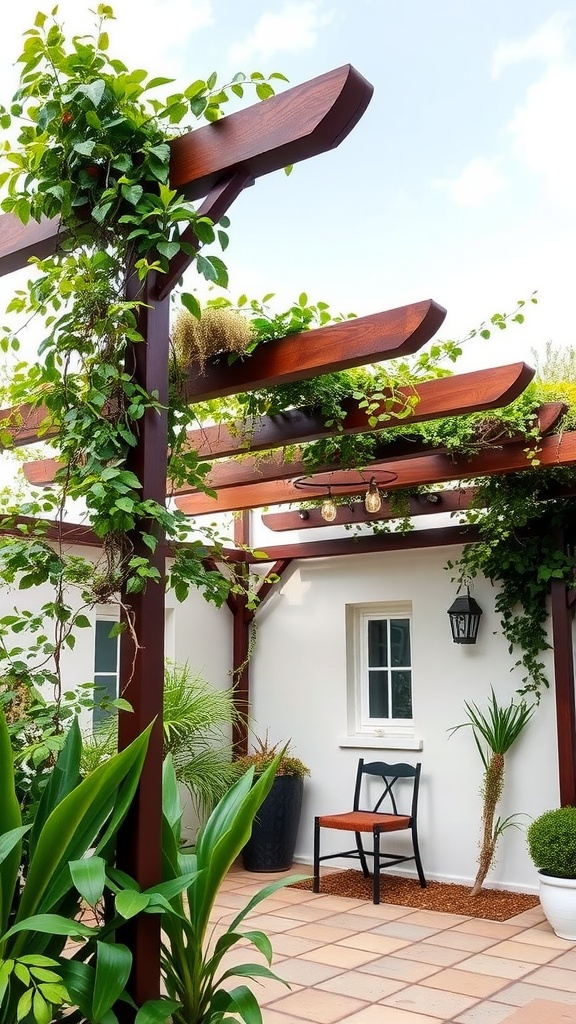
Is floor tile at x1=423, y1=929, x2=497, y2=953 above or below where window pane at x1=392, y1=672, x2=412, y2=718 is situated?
below

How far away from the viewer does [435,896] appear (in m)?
5.71

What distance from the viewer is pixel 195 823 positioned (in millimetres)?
6719

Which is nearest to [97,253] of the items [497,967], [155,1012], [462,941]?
[155,1012]

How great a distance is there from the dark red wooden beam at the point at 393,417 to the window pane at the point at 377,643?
2649mm

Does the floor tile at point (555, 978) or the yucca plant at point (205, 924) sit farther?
the floor tile at point (555, 978)

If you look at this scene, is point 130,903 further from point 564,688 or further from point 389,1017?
point 564,688

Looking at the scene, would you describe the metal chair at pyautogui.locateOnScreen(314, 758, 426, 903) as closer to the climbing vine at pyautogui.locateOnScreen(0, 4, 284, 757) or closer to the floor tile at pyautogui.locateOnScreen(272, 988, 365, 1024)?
the floor tile at pyautogui.locateOnScreen(272, 988, 365, 1024)

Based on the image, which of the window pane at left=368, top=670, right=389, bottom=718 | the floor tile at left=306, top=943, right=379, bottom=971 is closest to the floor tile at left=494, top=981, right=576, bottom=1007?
the floor tile at left=306, top=943, right=379, bottom=971

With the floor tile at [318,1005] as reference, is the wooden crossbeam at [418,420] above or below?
above

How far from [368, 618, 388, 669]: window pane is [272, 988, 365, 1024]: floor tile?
9.96 feet

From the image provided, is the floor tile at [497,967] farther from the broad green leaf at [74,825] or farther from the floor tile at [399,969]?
the broad green leaf at [74,825]

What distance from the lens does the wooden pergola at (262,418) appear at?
232 cm

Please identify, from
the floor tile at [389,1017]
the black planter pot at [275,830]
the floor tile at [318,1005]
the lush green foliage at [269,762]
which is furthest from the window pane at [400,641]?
the floor tile at [389,1017]

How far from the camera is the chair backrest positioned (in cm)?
624
